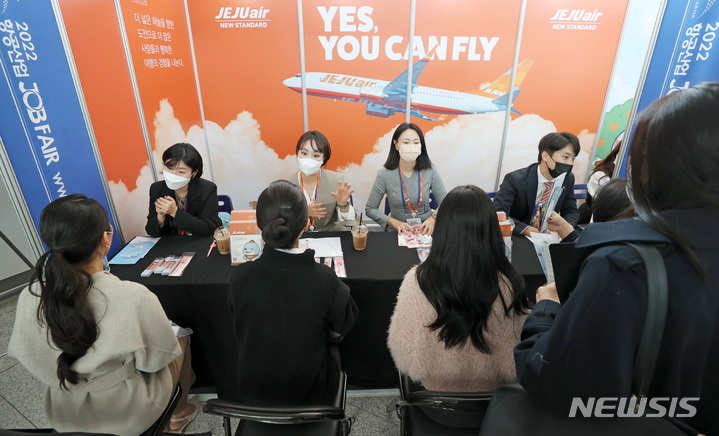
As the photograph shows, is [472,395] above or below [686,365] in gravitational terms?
below

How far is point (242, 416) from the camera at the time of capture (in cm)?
109

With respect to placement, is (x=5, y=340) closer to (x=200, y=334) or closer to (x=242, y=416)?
(x=200, y=334)

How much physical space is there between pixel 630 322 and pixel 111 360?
60.9 inches

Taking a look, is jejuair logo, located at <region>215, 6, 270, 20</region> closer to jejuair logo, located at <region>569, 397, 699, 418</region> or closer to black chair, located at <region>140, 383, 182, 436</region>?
black chair, located at <region>140, 383, 182, 436</region>

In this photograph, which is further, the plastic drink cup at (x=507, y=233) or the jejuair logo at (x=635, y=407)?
the plastic drink cup at (x=507, y=233)

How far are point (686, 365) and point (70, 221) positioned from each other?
1729 mm

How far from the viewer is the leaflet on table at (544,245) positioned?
1891mm

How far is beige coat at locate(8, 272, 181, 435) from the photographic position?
1252 mm

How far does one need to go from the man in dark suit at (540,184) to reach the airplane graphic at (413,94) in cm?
167

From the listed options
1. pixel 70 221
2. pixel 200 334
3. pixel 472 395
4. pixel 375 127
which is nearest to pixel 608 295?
pixel 472 395

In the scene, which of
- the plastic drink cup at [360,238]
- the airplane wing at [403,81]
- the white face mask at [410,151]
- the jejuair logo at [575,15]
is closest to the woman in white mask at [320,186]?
the plastic drink cup at [360,238]

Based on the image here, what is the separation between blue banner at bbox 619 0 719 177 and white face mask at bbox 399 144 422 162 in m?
1.55

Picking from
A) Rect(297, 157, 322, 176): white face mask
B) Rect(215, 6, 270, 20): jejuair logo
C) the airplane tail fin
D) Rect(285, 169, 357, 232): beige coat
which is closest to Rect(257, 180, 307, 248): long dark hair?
Rect(297, 157, 322, 176): white face mask

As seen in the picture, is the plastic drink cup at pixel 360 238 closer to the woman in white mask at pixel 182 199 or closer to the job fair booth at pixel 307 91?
the job fair booth at pixel 307 91
